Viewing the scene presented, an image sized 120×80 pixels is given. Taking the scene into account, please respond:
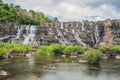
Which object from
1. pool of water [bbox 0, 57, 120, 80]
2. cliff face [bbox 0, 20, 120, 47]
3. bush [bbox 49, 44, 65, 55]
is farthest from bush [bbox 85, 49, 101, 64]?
cliff face [bbox 0, 20, 120, 47]

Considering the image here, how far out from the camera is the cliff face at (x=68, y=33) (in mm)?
126500

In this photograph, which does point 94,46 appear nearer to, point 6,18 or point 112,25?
point 112,25

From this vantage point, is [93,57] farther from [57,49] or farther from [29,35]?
[29,35]

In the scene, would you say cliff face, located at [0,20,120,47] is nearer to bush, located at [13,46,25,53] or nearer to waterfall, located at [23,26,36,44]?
waterfall, located at [23,26,36,44]

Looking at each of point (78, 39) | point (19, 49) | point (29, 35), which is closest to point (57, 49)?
point (19, 49)

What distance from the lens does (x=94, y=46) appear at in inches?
4961

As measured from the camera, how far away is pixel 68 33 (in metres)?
131

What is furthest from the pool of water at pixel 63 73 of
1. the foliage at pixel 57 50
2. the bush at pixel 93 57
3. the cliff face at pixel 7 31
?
the cliff face at pixel 7 31

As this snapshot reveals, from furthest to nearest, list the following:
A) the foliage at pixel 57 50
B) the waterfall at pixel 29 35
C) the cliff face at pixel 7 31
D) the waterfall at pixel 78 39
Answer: the waterfall at pixel 78 39 < the cliff face at pixel 7 31 < the waterfall at pixel 29 35 < the foliage at pixel 57 50

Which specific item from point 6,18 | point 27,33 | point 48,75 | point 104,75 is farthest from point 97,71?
point 6,18

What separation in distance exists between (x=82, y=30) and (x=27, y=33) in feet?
84.1

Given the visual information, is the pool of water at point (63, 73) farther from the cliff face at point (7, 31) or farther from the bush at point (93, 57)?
the cliff face at point (7, 31)

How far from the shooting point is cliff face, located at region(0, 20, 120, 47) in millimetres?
126500

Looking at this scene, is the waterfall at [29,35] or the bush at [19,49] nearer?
the bush at [19,49]
